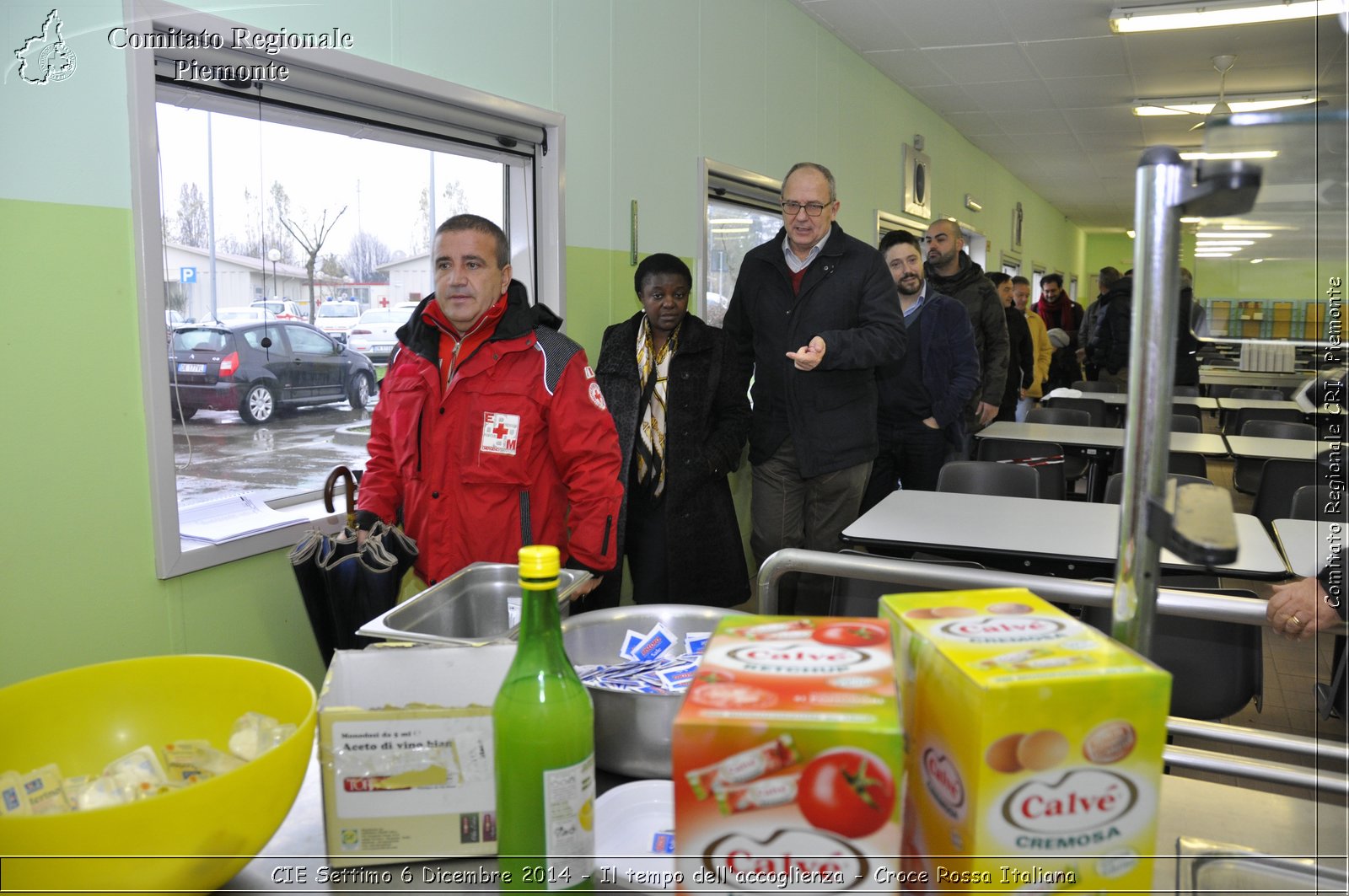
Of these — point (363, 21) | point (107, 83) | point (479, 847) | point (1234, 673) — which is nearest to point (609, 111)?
point (363, 21)

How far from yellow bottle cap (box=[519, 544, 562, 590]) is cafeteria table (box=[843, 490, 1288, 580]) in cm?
166

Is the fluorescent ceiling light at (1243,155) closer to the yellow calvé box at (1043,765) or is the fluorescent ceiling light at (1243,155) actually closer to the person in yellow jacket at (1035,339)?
the yellow calvé box at (1043,765)

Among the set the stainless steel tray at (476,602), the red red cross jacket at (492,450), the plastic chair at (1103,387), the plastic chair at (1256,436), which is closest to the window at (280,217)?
the red red cross jacket at (492,450)

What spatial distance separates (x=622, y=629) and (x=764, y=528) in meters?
2.33

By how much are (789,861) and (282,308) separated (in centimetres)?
240

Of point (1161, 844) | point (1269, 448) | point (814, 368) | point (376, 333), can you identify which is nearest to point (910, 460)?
point (814, 368)

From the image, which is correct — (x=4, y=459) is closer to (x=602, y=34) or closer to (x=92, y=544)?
(x=92, y=544)

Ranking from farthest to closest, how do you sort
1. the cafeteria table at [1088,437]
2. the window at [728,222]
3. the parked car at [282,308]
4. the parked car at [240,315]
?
the window at [728,222]
the cafeteria table at [1088,437]
the parked car at [282,308]
the parked car at [240,315]

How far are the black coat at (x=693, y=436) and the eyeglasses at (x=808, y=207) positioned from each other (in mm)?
528

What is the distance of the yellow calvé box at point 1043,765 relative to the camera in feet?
2.35

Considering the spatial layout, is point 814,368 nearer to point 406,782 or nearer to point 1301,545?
point 1301,545

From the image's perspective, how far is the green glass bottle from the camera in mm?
826

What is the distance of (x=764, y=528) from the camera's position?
361cm

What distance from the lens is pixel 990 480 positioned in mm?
3451
